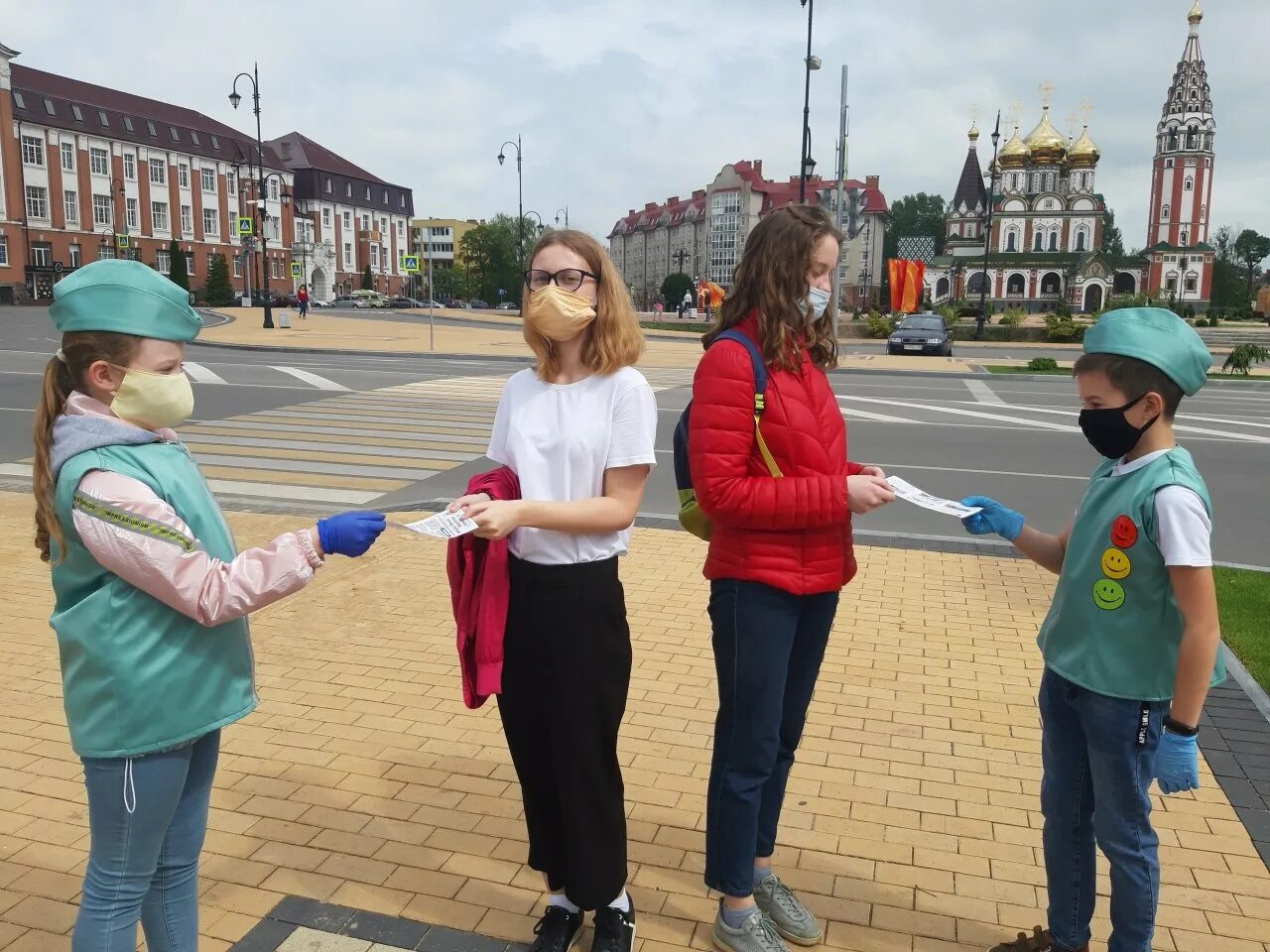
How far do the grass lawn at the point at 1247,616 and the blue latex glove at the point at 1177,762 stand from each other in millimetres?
3150

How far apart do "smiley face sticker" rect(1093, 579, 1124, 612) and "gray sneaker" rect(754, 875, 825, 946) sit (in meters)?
1.31

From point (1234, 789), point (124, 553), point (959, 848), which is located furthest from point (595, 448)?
point (1234, 789)

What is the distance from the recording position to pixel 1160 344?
2430 millimetres

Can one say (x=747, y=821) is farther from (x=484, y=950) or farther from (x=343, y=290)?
(x=343, y=290)

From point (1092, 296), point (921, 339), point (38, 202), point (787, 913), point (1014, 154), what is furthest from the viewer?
point (1014, 154)

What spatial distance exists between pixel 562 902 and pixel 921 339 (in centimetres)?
3235

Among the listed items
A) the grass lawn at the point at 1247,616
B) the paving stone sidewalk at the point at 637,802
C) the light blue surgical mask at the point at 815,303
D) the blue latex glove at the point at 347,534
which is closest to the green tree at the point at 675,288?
the grass lawn at the point at 1247,616

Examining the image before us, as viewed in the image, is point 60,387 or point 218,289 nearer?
point 60,387

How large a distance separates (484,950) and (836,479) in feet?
5.61

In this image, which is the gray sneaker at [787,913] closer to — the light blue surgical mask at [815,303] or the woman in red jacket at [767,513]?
the woman in red jacket at [767,513]

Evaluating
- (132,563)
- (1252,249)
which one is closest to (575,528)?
(132,563)

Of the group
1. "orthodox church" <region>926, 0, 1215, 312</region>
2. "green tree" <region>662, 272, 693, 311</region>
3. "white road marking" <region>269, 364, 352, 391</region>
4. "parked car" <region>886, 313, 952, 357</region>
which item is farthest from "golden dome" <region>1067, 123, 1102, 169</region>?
"white road marking" <region>269, 364, 352, 391</region>

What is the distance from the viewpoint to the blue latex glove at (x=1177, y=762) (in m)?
2.43

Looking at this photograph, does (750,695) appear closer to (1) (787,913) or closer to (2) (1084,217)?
(1) (787,913)
